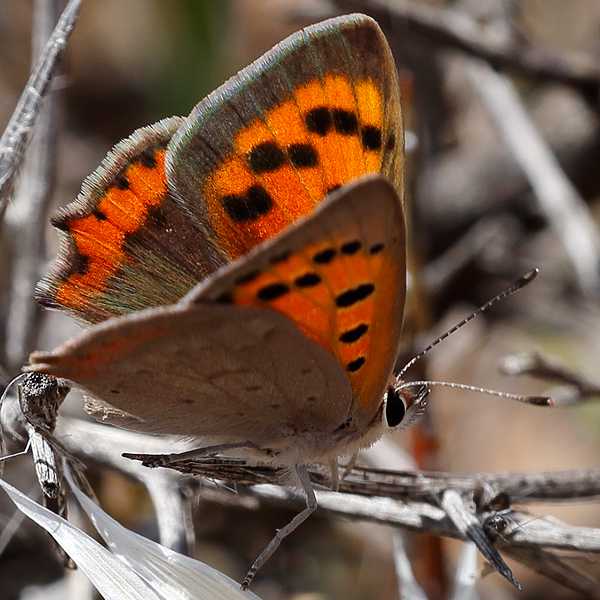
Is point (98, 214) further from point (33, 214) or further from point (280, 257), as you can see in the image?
point (33, 214)

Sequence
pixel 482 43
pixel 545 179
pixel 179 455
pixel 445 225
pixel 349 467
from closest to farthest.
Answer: pixel 179 455 → pixel 349 467 → pixel 545 179 → pixel 482 43 → pixel 445 225

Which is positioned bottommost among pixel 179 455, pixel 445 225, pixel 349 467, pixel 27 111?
pixel 445 225

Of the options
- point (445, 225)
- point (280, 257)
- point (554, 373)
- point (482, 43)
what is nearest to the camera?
point (280, 257)

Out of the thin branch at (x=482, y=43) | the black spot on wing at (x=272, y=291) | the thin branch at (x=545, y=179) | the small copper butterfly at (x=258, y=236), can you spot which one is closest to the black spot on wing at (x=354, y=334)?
the small copper butterfly at (x=258, y=236)

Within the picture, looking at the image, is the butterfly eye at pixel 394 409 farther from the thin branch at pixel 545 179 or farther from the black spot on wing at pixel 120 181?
the thin branch at pixel 545 179

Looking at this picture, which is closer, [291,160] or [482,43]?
[291,160]

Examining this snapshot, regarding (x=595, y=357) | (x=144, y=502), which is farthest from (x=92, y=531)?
(x=595, y=357)

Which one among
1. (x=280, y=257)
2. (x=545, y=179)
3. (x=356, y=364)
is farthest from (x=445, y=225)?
(x=280, y=257)
